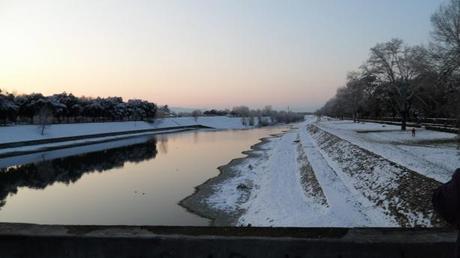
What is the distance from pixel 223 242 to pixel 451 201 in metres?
1.61

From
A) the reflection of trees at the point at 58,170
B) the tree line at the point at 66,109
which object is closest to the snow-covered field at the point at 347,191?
the reflection of trees at the point at 58,170

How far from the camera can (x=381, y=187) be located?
64.3ft

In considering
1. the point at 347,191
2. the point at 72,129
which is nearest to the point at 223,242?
the point at 347,191

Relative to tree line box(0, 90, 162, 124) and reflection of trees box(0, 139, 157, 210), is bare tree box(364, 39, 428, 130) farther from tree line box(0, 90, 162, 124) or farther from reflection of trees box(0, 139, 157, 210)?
tree line box(0, 90, 162, 124)

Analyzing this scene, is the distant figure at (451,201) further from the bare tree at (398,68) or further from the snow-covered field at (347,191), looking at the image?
the bare tree at (398,68)

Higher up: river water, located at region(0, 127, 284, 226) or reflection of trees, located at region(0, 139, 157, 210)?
river water, located at region(0, 127, 284, 226)

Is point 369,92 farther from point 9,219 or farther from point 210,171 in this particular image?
point 9,219

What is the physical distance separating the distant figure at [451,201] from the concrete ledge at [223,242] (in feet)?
3.03

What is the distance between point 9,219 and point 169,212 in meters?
6.87

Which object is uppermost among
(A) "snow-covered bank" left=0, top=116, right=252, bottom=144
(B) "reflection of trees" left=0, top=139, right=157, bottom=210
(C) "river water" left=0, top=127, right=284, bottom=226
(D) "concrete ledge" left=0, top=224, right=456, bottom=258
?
(D) "concrete ledge" left=0, top=224, right=456, bottom=258

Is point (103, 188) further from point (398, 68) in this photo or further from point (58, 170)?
point (398, 68)

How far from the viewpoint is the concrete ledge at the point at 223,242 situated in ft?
11.3

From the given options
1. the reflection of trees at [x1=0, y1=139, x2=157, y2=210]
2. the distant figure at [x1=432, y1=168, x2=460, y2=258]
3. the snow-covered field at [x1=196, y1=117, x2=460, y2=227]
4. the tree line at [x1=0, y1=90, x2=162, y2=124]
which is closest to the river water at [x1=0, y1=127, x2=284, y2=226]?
the reflection of trees at [x1=0, y1=139, x2=157, y2=210]

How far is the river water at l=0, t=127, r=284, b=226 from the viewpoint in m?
21.0
